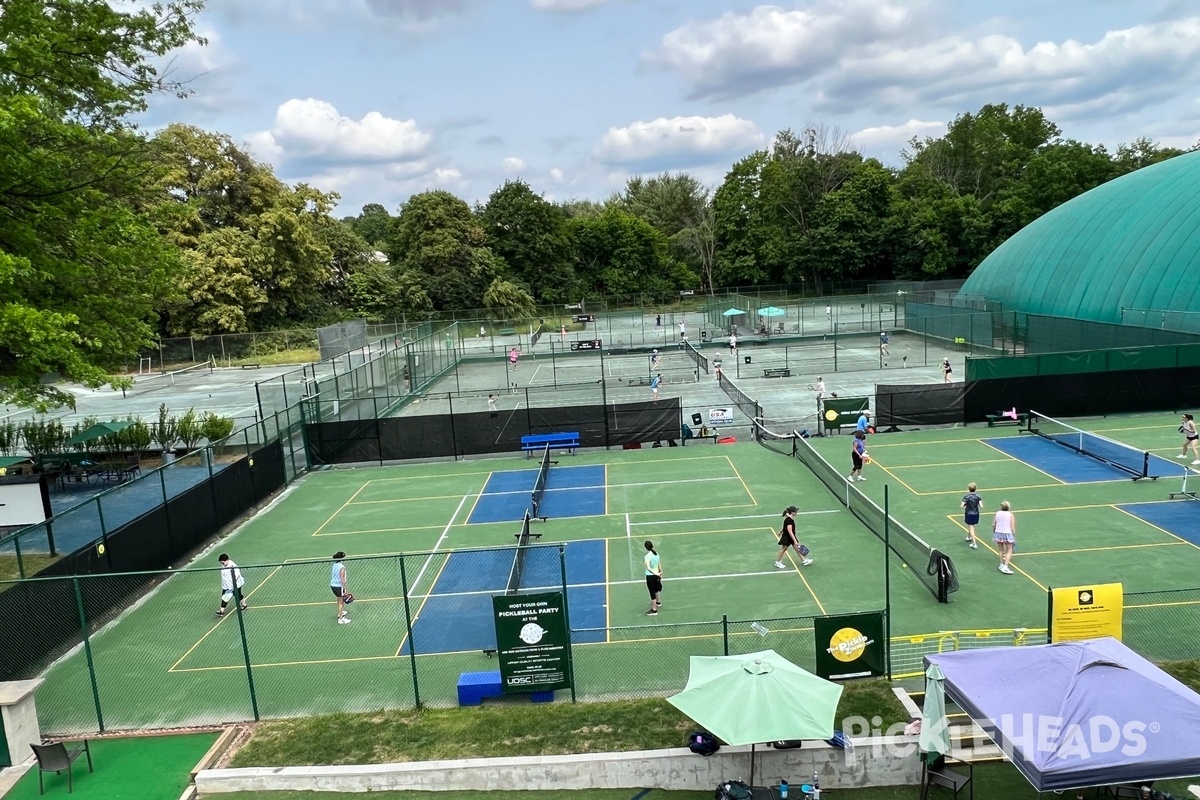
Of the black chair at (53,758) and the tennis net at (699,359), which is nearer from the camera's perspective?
the black chair at (53,758)

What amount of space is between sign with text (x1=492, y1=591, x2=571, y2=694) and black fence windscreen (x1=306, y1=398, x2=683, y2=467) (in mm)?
17572

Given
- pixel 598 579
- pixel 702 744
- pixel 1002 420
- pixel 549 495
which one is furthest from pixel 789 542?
pixel 1002 420

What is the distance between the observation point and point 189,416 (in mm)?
31453

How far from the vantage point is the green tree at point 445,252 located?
79.6 m

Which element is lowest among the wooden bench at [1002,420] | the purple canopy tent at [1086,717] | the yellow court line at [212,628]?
the yellow court line at [212,628]

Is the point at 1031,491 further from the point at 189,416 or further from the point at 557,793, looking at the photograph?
the point at 189,416

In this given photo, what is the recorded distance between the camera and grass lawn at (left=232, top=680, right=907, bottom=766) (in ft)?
34.8

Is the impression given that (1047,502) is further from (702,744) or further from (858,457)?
(702,744)

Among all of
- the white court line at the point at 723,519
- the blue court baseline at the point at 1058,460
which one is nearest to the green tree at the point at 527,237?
the blue court baseline at the point at 1058,460

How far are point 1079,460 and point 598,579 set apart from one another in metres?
16.2

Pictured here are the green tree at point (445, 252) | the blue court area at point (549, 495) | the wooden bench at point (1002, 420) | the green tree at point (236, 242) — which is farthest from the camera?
the green tree at point (445, 252)

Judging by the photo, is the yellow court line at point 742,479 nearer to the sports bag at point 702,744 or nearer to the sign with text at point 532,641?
the sign with text at point 532,641

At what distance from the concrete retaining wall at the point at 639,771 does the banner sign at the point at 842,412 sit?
20169 millimetres

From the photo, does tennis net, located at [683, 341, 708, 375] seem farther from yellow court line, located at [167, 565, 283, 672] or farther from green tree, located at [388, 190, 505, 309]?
green tree, located at [388, 190, 505, 309]
